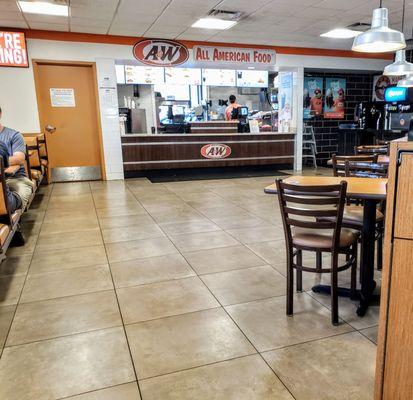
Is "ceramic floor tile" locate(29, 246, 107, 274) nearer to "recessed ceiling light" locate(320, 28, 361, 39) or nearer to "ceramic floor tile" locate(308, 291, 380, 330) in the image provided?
"ceramic floor tile" locate(308, 291, 380, 330)

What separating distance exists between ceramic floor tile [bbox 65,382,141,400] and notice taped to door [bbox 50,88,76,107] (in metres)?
7.11

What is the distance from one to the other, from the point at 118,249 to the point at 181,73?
7965 mm

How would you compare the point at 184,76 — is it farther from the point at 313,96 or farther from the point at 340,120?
the point at 340,120

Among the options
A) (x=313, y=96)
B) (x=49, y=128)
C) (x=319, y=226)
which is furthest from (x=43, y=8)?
(x=313, y=96)

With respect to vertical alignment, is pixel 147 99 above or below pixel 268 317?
above

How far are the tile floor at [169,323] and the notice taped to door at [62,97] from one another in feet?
13.8

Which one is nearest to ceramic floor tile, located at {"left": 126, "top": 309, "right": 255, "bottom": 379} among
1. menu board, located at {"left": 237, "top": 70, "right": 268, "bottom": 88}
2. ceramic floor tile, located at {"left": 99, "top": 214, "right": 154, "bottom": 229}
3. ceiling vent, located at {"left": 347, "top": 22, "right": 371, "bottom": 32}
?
ceramic floor tile, located at {"left": 99, "top": 214, "right": 154, "bottom": 229}

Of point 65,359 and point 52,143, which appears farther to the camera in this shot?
point 52,143

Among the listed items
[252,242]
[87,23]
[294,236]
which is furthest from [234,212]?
[87,23]

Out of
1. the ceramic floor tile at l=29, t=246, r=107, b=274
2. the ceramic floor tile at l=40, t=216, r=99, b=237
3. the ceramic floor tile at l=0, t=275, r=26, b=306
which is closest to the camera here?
the ceramic floor tile at l=0, t=275, r=26, b=306

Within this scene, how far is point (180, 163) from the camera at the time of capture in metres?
8.42

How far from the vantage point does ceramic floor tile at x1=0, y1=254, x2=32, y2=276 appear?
318 centimetres

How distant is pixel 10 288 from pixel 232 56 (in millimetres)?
7167

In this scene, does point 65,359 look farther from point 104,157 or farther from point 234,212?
point 104,157
